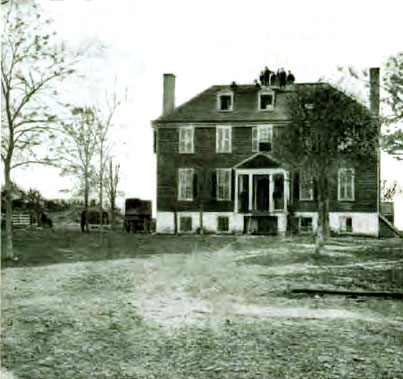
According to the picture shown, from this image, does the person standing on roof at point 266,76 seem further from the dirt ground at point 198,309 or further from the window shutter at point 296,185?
the dirt ground at point 198,309

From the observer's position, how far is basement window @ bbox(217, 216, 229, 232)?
147 inches

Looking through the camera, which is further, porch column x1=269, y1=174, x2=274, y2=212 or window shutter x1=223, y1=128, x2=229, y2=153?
window shutter x1=223, y1=128, x2=229, y2=153

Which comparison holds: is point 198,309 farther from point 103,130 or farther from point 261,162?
point 103,130

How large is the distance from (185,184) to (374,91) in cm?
153

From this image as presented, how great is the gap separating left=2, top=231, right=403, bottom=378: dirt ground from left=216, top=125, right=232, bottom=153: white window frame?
2.27 feet

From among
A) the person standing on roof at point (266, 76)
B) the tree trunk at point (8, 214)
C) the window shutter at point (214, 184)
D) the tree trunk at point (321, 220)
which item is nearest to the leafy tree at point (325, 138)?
Result: the tree trunk at point (321, 220)

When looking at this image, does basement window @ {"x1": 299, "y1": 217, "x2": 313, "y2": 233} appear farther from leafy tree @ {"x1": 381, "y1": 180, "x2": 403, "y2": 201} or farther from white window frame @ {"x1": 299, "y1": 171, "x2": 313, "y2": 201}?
leafy tree @ {"x1": 381, "y1": 180, "x2": 403, "y2": 201}

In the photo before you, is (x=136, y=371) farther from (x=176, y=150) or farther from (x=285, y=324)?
(x=176, y=150)

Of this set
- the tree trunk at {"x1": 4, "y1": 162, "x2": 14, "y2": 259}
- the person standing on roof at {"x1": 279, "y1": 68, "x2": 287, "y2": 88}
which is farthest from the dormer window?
the tree trunk at {"x1": 4, "y1": 162, "x2": 14, "y2": 259}

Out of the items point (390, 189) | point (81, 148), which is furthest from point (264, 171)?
point (81, 148)

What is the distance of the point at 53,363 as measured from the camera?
297 cm

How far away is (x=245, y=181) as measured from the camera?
12.4ft

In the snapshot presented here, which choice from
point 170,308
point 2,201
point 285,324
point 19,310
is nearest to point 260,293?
point 285,324

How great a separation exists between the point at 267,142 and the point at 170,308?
1404mm
